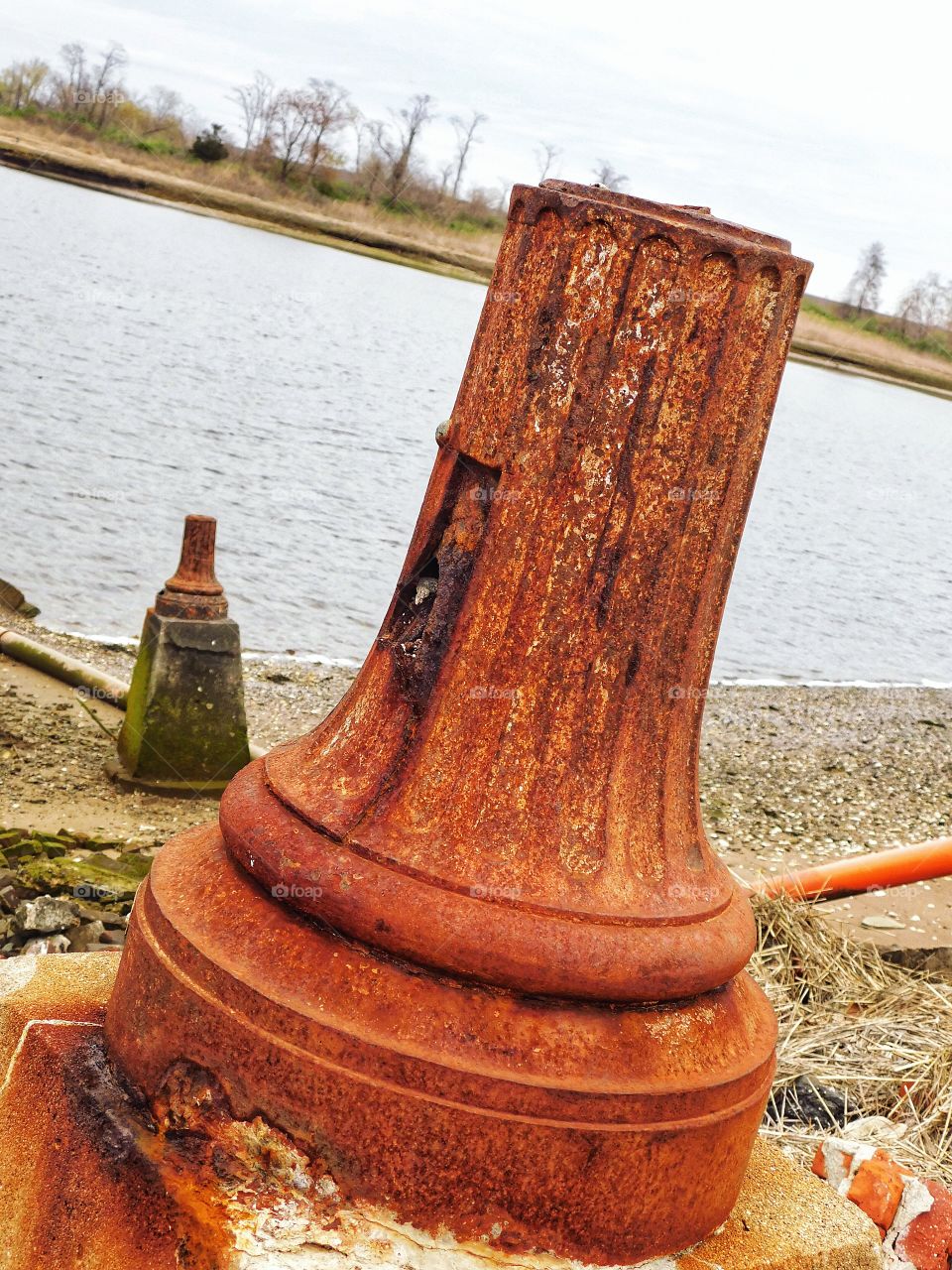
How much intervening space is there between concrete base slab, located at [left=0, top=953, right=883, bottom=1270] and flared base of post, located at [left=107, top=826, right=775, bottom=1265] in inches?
1.3

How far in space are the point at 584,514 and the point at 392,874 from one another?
0.55 m

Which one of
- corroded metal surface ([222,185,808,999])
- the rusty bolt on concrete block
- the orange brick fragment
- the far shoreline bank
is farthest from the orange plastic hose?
the far shoreline bank

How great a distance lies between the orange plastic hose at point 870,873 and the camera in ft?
14.2

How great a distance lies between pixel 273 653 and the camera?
9094 millimetres

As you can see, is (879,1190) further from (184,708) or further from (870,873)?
(184,708)

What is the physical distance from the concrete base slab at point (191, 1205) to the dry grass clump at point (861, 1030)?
1104 mm

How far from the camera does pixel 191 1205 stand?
5.57 ft

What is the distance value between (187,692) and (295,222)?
188 ft

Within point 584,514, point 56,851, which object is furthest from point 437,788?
point 56,851

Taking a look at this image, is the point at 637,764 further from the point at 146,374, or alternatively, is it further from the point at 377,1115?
the point at 146,374

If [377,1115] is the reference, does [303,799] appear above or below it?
above

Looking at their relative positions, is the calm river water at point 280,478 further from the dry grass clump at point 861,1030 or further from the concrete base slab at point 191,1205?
the concrete base slab at point 191,1205

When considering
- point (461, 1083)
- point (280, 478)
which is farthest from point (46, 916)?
point (280, 478)

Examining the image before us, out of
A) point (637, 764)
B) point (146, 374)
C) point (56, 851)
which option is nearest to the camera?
point (637, 764)
